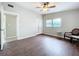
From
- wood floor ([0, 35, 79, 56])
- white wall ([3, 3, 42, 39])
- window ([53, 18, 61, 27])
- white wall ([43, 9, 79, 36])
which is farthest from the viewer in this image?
white wall ([3, 3, 42, 39])

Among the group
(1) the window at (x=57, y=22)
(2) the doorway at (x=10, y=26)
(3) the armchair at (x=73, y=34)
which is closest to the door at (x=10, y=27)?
(2) the doorway at (x=10, y=26)

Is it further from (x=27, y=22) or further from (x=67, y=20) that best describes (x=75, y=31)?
(x=27, y=22)

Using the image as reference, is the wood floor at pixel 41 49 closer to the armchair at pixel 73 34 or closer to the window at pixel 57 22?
the armchair at pixel 73 34

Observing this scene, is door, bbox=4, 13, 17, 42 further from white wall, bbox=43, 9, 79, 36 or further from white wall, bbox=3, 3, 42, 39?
white wall, bbox=43, 9, 79, 36

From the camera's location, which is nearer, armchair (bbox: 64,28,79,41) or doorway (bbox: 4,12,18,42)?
armchair (bbox: 64,28,79,41)

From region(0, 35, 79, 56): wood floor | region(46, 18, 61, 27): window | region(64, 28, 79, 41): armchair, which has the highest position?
region(46, 18, 61, 27): window

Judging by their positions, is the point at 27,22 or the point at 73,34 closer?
the point at 73,34

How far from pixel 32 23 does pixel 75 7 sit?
320cm

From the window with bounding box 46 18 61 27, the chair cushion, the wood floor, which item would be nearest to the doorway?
the wood floor

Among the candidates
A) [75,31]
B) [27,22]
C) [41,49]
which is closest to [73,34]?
[75,31]

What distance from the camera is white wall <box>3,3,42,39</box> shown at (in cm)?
469

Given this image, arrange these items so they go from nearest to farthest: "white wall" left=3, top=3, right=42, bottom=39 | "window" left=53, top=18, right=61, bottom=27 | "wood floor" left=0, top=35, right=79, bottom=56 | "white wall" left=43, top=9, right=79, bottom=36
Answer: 1. "wood floor" left=0, top=35, right=79, bottom=56
2. "white wall" left=43, top=9, right=79, bottom=36
3. "window" left=53, top=18, right=61, bottom=27
4. "white wall" left=3, top=3, right=42, bottom=39

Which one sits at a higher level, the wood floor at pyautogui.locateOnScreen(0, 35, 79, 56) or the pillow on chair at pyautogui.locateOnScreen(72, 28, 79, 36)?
the pillow on chair at pyautogui.locateOnScreen(72, 28, 79, 36)

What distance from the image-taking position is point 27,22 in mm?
5430
